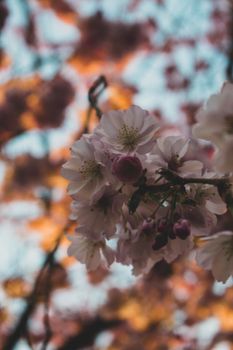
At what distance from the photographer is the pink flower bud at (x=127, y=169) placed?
0.76m

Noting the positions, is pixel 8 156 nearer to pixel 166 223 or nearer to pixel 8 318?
pixel 8 318

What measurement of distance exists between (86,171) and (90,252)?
0.65ft

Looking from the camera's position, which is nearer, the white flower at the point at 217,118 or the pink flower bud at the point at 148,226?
the white flower at the point at 217,118

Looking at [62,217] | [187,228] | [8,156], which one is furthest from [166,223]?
[8,156]

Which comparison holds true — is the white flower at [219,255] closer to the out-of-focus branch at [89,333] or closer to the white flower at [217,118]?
the white flower at [217,118]

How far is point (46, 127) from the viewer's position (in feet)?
15.2

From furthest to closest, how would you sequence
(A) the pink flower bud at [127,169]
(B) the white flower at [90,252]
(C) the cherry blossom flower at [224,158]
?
(B) the white flower at [90,252] → (A) the pink flower bud at [127,169] → (C) the cherry blossom flower at [224,158]

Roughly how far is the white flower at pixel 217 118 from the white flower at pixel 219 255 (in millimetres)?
197

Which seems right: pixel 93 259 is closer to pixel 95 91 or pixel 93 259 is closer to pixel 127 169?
pixel 127 169

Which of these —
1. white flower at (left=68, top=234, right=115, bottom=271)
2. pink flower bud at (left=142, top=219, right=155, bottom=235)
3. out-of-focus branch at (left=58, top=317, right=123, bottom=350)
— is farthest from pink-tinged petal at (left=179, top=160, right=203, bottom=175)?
out-of-focus branch at (left=58, top=317, right=123, bottom=350)

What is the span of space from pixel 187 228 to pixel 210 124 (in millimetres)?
186

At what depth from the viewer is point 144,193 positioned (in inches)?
31.0

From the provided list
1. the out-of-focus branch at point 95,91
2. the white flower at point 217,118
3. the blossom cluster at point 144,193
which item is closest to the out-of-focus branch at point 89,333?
the out-of-focus branch at point 95,91

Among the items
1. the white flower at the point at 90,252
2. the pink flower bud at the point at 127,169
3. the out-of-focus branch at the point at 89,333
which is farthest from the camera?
the out-of-focus branch at the point at 89,333
